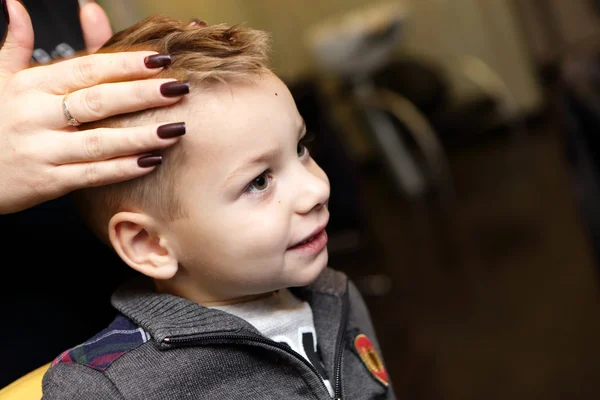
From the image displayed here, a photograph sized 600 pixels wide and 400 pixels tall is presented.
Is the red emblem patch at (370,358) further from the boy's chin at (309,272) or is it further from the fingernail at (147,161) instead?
the fingernail at (147,161)

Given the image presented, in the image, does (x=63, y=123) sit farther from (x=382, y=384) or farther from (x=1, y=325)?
(x=382, y=384)

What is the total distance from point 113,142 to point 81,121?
4cm

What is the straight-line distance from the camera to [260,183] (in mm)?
763

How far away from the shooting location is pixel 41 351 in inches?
34.2

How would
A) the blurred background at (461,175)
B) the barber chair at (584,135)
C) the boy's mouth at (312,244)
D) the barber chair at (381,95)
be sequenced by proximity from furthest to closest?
the barber chair at (381,95) → the blurred background at (461,175) → the barber chair at (584,135) → the boy's mouth at (312,244)

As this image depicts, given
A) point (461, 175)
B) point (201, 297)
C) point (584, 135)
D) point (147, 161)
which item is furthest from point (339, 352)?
point (461, 175)

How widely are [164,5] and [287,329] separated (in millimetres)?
2384

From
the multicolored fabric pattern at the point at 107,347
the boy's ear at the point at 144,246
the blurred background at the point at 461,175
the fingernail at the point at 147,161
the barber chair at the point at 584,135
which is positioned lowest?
the blurred background at the point at 461,175

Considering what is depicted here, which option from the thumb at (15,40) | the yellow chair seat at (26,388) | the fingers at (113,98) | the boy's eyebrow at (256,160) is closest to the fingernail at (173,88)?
the fingers at (113,98)

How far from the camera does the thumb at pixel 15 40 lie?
0.77 meters

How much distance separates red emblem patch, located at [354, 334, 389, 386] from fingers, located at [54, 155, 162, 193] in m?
0.37

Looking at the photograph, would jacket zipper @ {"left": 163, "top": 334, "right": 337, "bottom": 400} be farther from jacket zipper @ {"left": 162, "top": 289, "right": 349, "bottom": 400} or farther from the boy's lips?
Result: the boy's lips

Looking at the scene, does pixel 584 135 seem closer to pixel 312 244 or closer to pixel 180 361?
pixel 312 244

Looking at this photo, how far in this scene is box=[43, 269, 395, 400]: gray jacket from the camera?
711 mm
